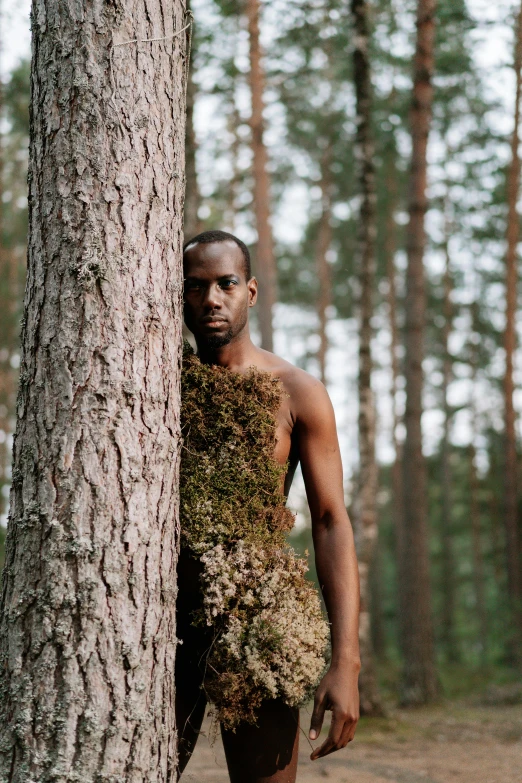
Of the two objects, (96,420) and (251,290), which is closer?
(96,420)

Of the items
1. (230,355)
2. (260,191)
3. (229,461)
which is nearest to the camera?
(229,461)

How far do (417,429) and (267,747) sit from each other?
910 centimetres

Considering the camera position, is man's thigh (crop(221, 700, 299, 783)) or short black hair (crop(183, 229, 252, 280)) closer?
man's thigh (crop(221, 700, 299, 783))

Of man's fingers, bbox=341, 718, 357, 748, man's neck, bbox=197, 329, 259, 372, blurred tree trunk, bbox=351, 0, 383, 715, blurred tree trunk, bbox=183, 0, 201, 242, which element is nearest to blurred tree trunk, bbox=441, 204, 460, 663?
blurred tree trunk, bbox=351, 0, 383, 715

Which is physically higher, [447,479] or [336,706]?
[447,479]

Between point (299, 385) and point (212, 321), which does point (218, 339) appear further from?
point (299, 385)

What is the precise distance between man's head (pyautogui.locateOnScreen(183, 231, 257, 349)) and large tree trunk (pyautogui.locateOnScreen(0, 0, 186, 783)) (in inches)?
10.2

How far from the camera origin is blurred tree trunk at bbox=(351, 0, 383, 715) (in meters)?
8.94

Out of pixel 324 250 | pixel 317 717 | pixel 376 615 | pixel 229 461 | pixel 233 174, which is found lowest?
pixel 376 615

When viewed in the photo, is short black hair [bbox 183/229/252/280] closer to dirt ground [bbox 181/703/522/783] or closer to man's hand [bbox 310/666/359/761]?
man's hand [bbox 310/666/359/761]

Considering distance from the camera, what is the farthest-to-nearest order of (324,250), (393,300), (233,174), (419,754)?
(324,250)
(393,300)
(233,174)
(419,754)

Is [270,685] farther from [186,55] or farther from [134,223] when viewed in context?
[186,55]

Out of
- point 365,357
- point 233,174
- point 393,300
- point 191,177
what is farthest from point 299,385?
point 393,300

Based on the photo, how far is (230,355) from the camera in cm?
312
